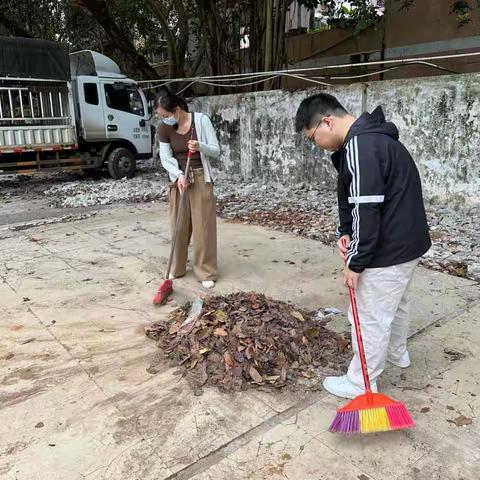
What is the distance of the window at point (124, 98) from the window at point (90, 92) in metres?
0.23

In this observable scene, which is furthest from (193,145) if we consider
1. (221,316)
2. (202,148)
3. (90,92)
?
(90,92)

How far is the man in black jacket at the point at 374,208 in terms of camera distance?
2088 millimetres

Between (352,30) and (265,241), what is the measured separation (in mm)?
8775

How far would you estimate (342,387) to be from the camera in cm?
257

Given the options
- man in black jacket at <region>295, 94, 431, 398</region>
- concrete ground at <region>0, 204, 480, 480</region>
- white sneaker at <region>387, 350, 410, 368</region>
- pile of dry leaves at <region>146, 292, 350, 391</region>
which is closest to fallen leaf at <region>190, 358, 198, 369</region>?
pile of dry leaves at <region>146, 292, 350, 391</region>

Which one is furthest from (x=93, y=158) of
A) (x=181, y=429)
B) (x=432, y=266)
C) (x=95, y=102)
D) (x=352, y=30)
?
(x=181, y=429)

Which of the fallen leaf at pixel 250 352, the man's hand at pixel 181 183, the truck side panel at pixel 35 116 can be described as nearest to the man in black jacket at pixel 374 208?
the fallen leaf at pixel 250 352

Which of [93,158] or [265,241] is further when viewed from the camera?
[93,158]

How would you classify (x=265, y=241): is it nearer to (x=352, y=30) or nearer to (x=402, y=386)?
(x=402, y=386)

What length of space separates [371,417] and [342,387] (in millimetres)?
437

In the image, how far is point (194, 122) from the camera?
152 inches

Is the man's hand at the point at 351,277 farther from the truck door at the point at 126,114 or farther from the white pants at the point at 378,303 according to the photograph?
the truck door at the point at 126,114

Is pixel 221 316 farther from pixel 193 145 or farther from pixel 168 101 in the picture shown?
pixel 168 101

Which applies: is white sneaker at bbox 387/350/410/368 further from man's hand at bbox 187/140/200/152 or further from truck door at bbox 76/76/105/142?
truck door at bbox 76/76/105/142
